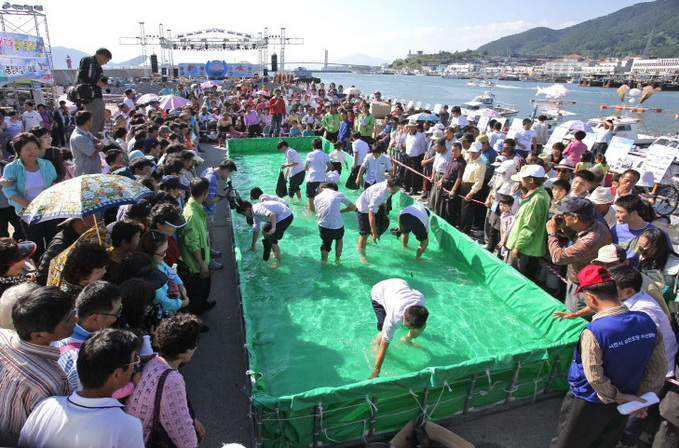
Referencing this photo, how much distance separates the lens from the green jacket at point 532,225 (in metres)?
5.38

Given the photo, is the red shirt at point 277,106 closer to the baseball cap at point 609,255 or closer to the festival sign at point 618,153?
the festival sign at point 618,153

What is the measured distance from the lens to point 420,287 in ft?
20.2

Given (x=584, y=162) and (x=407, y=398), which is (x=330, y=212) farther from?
(x=584, y=162)

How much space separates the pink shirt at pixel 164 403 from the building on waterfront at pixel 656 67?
127 meters

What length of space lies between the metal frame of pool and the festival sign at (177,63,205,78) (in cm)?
4097

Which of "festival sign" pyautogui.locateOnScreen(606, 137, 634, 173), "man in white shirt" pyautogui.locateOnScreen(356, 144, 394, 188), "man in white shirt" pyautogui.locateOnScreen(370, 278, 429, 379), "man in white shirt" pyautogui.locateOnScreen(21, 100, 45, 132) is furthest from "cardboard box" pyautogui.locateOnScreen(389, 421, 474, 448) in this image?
"man in white shirt" pyautogui.locateOnScreen(21, 100, 45, 132)

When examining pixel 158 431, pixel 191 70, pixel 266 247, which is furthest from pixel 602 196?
pixel 191 70

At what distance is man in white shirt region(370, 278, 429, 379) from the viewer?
3639 millimetres

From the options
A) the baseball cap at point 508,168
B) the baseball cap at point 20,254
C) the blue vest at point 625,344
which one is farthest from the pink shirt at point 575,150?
the baseball cap at point 20,254

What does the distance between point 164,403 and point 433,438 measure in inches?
84.9

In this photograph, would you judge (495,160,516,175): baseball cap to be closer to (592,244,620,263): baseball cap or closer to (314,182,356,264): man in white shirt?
(314,182,356,264): man in white shirt

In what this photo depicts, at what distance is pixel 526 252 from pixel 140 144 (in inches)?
262

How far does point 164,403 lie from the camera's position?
89.3 inches

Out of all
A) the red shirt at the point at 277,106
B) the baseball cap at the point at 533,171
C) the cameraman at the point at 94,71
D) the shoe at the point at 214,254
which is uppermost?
the cameraman at the point at 94,71
